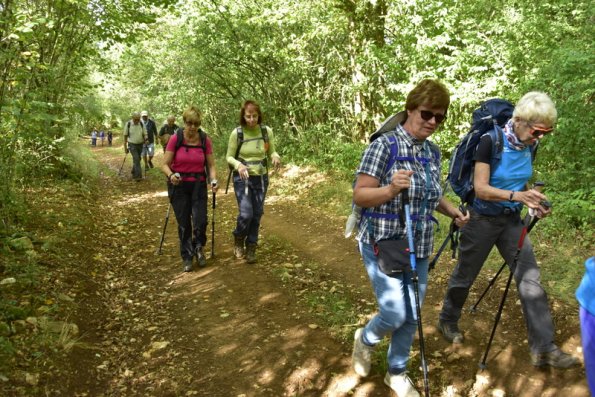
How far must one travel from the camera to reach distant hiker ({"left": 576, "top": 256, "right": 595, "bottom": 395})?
5.32 ft

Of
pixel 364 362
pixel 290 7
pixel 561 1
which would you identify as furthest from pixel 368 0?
pixel 364 362

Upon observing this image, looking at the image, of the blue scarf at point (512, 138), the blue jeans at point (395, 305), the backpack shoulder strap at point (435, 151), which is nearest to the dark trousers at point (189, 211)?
the blue jeans at point (395, 305)

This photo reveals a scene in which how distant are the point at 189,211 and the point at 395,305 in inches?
161

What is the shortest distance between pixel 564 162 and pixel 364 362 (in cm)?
557

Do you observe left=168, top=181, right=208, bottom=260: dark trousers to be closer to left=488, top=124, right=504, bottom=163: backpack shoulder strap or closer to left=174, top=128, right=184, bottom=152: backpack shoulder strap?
left=174, top=128, right=184, bottom=152: backpack shoulder strap

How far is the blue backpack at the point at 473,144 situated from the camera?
12.2ft

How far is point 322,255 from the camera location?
717cm

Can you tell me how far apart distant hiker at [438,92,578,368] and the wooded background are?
3.14 m

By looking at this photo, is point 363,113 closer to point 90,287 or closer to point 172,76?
point 90,287

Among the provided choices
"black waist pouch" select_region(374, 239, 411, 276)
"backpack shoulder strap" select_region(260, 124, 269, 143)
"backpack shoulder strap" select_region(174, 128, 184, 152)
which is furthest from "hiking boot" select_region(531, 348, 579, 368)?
"backpack shoulder strap" select_region(174, 128, 184, 152)

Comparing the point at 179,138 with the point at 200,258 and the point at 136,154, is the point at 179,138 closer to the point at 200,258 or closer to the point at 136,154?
the point at 200,258

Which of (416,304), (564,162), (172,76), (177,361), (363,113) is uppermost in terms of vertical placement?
(172,76)

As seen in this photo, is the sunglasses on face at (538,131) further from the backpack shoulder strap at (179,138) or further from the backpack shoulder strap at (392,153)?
the backpack shoulder strap at (179,138)

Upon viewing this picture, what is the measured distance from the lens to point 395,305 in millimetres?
3148
